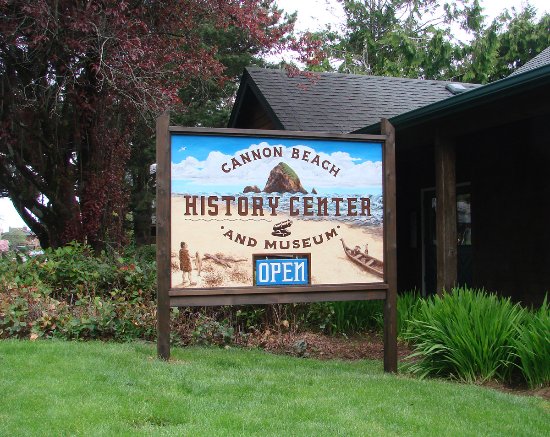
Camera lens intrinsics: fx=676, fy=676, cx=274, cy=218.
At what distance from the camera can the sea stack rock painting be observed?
6.61 m

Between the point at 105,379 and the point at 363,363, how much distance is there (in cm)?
309

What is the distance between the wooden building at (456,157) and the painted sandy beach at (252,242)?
210cm

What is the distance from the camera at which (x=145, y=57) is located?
11484 mm

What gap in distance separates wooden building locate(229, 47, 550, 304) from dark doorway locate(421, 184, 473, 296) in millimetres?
20

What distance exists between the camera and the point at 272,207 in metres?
6.59

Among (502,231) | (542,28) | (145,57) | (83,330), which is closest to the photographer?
(83,330)

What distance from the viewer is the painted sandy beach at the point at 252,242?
640cm

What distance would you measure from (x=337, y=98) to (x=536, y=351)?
936 centimetres

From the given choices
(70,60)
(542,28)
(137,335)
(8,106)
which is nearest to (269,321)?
(137,335)

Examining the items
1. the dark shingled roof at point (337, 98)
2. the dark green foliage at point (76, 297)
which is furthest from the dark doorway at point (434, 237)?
the dark green foliage at point (76, 297)

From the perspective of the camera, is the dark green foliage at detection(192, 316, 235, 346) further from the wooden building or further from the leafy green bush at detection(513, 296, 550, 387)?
the leafy green bush at detection(513, 296, 550, 387)

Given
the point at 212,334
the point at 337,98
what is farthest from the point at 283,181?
the point at 337,98

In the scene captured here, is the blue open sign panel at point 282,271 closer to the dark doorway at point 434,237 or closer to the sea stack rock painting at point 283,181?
the sea stack rock painting at point 283,181

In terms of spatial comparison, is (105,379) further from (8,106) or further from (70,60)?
(8,106)
